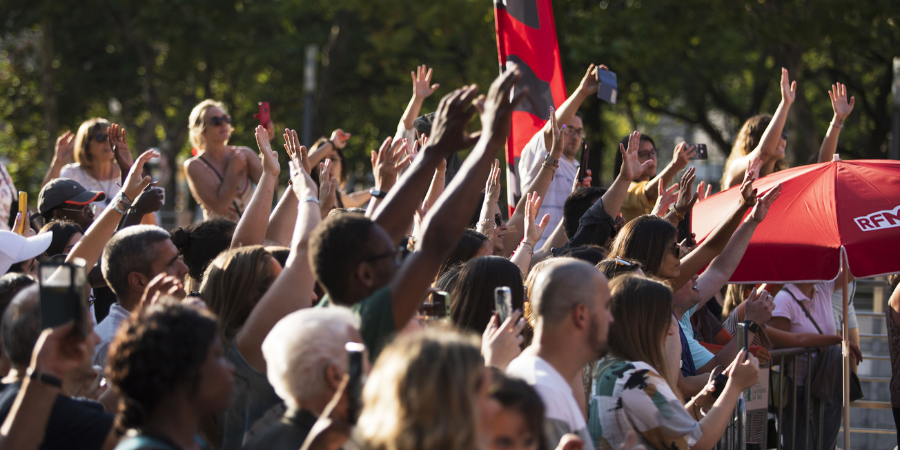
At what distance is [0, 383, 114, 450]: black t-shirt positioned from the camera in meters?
2.48

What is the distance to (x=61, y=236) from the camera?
462cm

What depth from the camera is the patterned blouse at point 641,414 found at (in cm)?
319

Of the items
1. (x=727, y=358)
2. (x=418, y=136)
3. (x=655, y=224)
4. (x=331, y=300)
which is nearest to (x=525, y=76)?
(x=418, y=136)

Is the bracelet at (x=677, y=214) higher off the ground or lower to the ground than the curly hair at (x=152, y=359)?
higher

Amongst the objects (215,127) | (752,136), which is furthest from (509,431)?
(752,136)

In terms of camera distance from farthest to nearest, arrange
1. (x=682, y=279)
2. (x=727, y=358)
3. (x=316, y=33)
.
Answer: (x=316, y=33) → (x=682, y=279) → (x=727, y=358)

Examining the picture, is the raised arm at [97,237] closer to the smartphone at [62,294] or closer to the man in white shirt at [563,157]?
the smartphone at [62,294]

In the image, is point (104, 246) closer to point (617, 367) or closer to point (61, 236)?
point (61, 236)

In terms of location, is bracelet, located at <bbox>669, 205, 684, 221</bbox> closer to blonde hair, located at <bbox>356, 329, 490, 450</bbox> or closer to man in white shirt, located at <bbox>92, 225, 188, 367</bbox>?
man in white shirt, located at <bbox>92, 225, 188, 367</bbox>

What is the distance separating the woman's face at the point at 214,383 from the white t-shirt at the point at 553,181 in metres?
4.14

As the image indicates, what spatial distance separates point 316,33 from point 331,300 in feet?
60.7

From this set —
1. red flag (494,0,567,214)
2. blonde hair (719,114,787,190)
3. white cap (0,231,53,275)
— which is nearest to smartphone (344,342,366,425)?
white cap (0,231,53,275)

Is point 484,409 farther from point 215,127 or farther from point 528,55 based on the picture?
point 528,55

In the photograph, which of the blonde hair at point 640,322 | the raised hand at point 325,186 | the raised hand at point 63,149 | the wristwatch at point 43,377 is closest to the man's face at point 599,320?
the blonde hair at point 640,322
